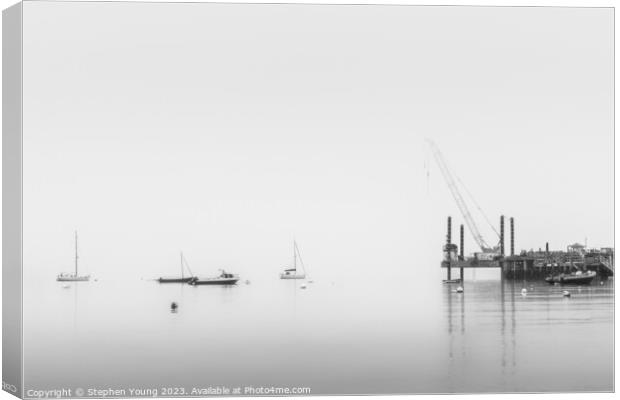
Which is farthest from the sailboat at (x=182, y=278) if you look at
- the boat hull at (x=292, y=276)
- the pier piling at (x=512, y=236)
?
the pier piling at (x=512, y=236)

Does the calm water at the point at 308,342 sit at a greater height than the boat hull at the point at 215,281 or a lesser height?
lesser

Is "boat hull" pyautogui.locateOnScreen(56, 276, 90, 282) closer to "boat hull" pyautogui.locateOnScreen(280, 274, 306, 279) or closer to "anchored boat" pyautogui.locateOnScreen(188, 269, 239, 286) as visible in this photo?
"anchored boat" pyautogui.locateOnScreen(188, 269, 239, 286)

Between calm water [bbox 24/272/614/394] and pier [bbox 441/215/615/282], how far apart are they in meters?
0.53

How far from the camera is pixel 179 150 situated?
20531 mm

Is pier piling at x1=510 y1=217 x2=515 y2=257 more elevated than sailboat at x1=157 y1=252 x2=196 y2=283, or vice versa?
pier piling at x1=510 y1=217 x2=515 y2=257

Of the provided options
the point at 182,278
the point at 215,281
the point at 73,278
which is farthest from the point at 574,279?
the point at 73,278

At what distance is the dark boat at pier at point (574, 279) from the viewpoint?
23.2 metres

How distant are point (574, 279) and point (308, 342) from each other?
8.08 m

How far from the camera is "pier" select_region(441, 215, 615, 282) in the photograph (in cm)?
2219

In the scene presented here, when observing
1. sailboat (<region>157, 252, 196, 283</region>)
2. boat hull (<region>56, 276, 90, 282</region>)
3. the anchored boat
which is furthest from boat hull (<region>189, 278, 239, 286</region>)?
boat hull (<region>56, 276, 90, 282</region>)

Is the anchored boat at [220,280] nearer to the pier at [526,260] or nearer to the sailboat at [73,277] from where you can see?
the sailboat at [73,277]

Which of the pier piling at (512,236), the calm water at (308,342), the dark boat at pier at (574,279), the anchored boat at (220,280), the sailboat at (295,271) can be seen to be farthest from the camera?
the dark boat at pier at (574,279)

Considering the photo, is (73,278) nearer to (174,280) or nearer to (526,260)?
(174,280)

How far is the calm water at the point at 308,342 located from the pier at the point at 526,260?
→ 20.8 inches
